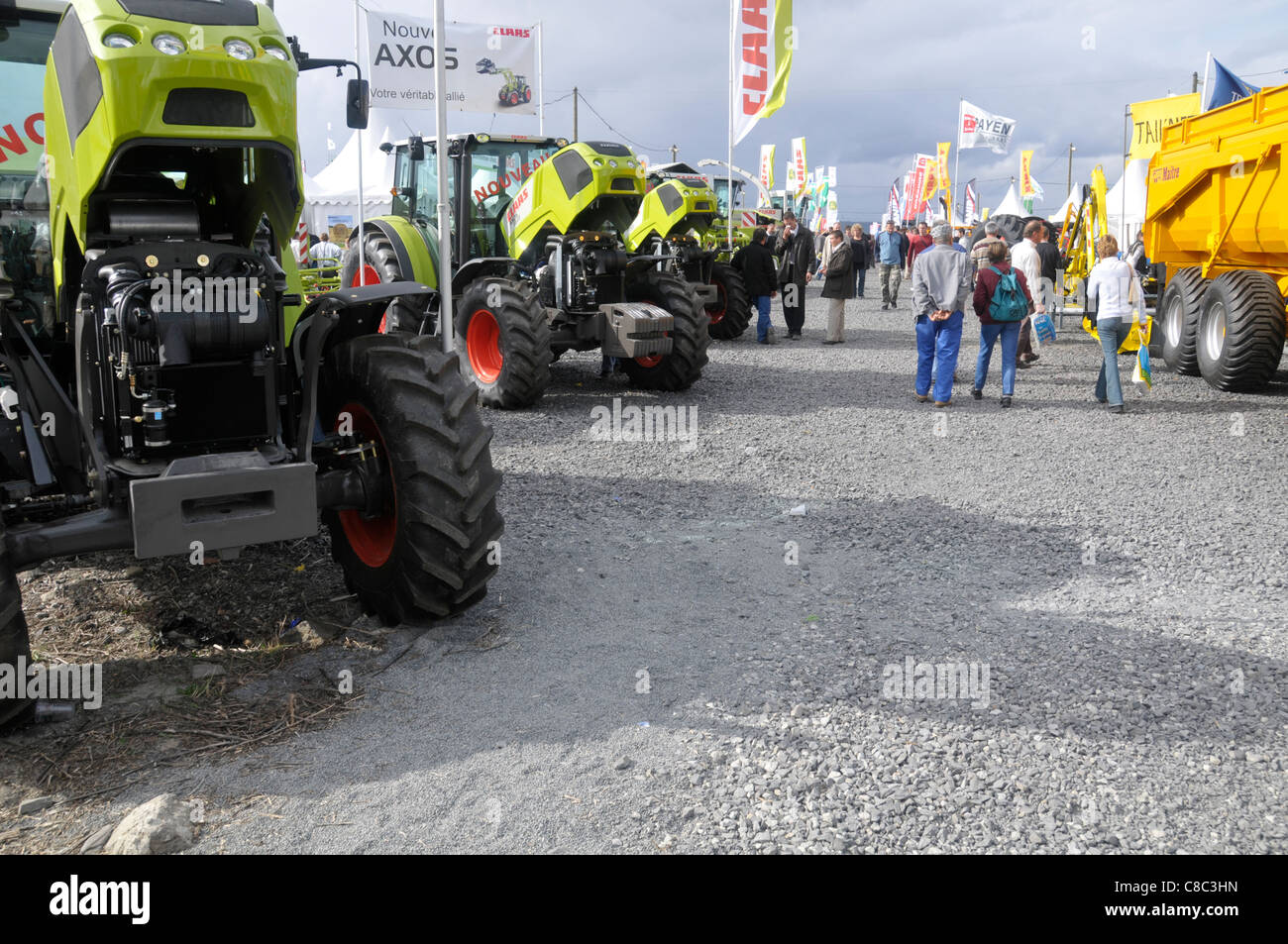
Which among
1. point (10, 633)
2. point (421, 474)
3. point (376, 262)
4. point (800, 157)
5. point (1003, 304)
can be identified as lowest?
point (10, 633)

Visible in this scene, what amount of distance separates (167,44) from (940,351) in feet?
26.0

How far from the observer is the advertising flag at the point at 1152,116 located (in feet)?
54.3

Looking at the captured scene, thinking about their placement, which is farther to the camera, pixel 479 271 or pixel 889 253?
pixel 889 253

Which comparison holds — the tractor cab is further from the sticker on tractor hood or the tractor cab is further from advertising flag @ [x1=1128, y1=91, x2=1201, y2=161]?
advertising flag @ [x1=1128, y1=91, x2=1201, y2=161]

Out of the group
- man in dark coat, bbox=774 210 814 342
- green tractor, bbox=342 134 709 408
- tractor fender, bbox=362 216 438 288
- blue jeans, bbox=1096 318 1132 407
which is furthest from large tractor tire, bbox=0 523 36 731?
man in dark coat, bbox=774 210 814 342

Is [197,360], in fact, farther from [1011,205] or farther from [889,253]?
[1011,205]

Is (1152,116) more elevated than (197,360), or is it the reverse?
(1152,116)

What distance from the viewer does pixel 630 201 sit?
428 inches

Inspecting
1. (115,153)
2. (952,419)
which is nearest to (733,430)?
(952,419)

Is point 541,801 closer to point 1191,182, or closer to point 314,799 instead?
point 314,799

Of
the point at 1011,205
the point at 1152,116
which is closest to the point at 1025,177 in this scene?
the point at 1011,205

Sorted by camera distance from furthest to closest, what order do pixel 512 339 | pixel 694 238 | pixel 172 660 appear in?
pixel 694 238, pixel 512 339, pixel 172 660

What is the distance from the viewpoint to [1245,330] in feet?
32.8
